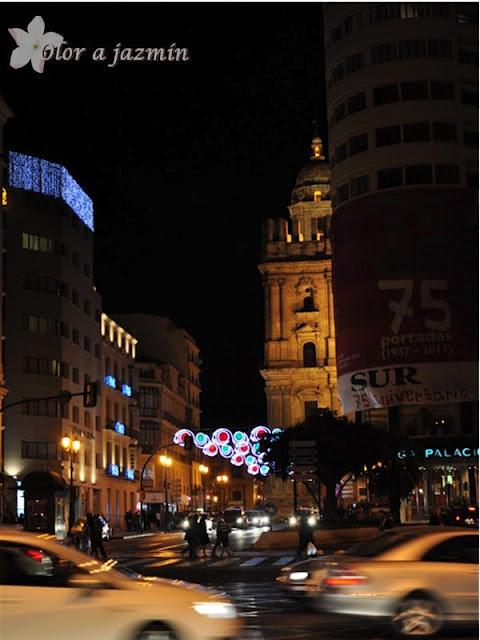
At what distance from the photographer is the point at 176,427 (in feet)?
397

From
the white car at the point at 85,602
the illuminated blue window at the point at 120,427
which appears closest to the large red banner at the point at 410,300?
the illuminated blue window at the point at 120,427

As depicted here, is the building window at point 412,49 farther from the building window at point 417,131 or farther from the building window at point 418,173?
the building window at point 418,173

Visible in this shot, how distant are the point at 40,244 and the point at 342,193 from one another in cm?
2619

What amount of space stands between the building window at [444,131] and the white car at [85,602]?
7515 centimetres

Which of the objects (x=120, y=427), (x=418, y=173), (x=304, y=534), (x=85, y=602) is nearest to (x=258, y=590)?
(x=304, y=534)

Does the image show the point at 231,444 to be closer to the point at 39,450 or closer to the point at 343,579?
the point at 39,450

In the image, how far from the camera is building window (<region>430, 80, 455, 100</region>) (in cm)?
8381

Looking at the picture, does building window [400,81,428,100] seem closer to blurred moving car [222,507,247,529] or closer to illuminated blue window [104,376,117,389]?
illuminated blue window [104,376,117,389]

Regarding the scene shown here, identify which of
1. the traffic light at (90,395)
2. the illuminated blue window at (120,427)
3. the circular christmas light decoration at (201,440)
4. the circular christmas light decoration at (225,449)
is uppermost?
the traffic light at (90,395)

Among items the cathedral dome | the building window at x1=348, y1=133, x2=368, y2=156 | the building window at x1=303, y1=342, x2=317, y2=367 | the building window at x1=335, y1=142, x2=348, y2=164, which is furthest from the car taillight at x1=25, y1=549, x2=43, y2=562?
the cathedral dome

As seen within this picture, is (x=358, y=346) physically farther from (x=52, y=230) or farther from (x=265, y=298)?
(x=265, y=298)

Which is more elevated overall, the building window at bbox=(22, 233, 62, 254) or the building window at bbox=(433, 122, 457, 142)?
the building window at bbox=(433, 122, 457, 142)

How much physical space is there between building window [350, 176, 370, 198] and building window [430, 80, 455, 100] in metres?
8.34

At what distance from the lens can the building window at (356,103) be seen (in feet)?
282
